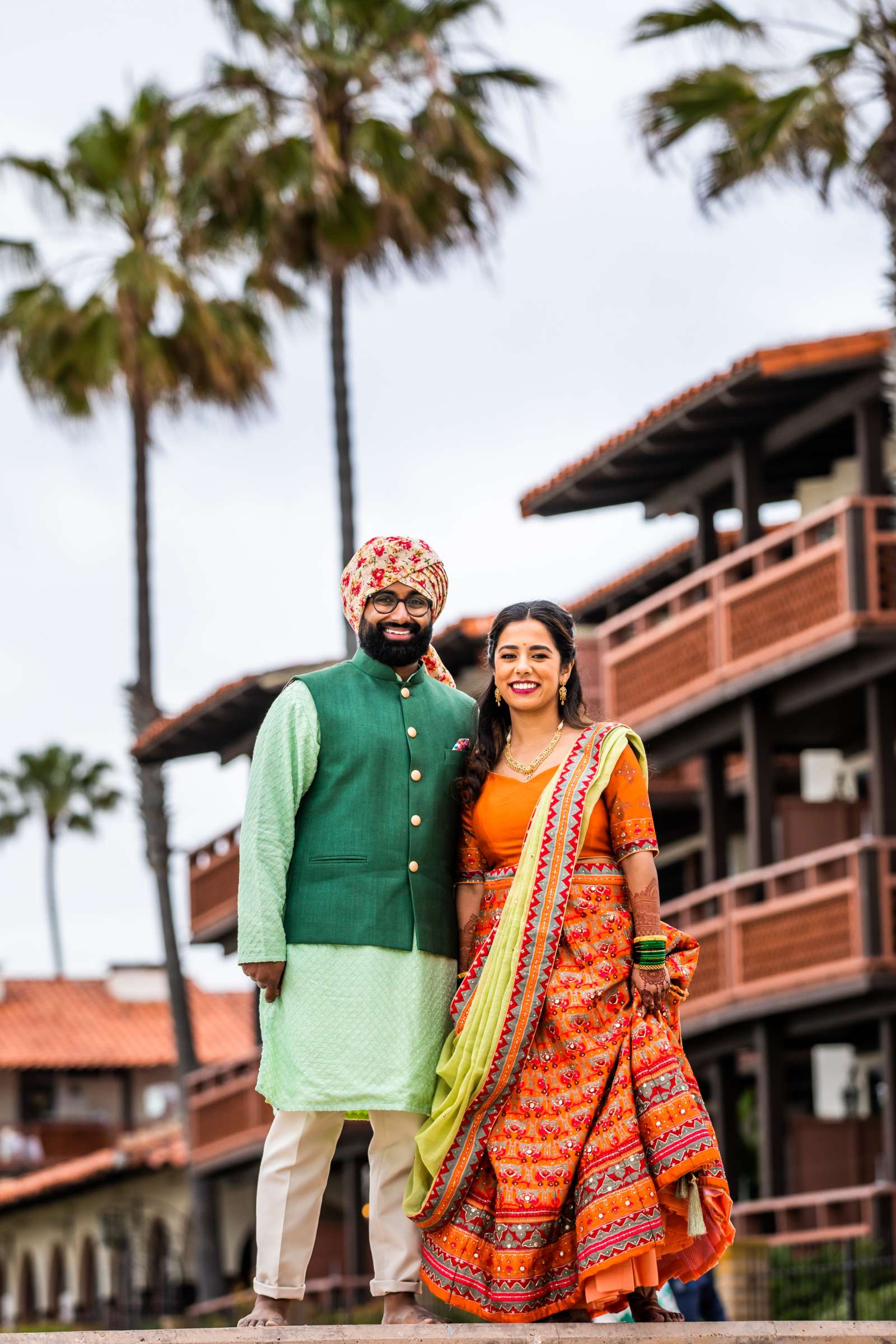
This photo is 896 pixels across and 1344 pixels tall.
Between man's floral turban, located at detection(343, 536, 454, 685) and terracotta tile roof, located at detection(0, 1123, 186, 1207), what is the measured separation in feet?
96.5

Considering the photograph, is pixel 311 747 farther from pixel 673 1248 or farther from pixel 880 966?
pixel 880 966

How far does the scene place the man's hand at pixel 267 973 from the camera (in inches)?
294

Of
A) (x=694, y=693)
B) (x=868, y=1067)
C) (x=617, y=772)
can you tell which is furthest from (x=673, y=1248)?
(x=868, y=1067)

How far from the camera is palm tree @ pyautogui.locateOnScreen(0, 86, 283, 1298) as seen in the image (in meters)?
33.2

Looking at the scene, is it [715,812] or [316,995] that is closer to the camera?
[316,995]

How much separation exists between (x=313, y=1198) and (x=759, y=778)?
18.5m

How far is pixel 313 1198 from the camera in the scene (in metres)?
7.46

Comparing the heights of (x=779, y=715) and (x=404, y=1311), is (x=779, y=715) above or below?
above

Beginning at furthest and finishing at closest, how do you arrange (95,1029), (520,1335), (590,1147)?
(95,1029) → (590,1147) → (520,1335)

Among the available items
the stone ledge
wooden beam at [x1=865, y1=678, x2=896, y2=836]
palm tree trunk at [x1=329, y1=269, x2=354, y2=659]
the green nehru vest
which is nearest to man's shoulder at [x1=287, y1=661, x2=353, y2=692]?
the green nehru vest

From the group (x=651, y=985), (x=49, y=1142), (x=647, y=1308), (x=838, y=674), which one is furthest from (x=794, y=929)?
(x=49, y=1142)

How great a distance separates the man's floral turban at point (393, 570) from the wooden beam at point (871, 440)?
53.5 ft

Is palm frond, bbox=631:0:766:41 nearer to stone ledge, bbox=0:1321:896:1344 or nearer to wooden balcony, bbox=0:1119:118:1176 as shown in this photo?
stone ledge, bbox=0:1321:896:1344

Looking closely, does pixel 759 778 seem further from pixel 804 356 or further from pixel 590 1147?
pixel 590 1147
